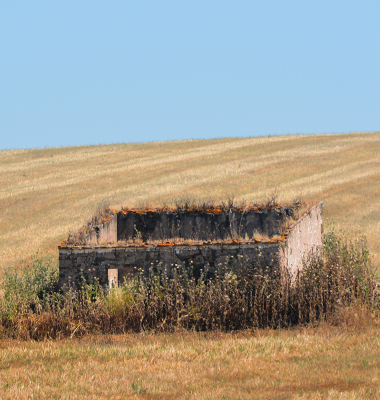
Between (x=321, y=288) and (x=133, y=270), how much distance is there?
13.0 ft

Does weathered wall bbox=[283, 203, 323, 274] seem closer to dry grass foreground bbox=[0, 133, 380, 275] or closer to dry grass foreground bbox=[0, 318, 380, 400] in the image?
dry grass foreground bbox=[0, 318, 380, 400]

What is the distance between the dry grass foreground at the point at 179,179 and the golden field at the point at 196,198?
0.09 metres

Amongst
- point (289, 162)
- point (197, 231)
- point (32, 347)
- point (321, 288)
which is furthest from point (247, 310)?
point (289, 162)

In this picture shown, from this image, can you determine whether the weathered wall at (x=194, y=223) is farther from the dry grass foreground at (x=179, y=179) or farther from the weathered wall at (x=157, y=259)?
the weathered wall at (x=157, y=259)

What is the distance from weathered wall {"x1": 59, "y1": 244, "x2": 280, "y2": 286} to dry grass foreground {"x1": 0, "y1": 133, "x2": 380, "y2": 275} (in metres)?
9.96

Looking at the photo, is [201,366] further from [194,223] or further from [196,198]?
[196,198]

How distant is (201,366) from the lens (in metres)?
8.99

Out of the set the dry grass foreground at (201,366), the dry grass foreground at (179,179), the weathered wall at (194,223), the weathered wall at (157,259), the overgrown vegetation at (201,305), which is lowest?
the dry grass foreground at (201,366)

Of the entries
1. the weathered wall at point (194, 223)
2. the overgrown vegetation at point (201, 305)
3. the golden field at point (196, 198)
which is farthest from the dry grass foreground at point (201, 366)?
the weathered wall at point (194, 223)

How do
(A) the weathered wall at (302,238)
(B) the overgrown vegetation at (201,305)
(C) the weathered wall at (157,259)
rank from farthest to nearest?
1. (A) the weathered wall at (302,238)
2. (C) the weathered wall at (157,259)
3. (B) the overgrown vegetation at (201,305)

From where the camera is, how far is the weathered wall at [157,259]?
11953mm

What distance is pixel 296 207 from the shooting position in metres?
17.8

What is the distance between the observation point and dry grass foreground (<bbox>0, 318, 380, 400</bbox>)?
7.87 meters

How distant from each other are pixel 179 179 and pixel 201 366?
99.6ft
